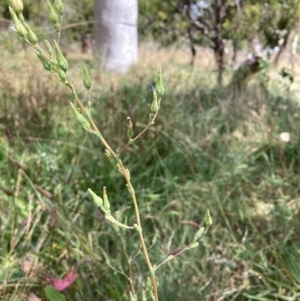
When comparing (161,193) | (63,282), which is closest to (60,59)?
(63,282)

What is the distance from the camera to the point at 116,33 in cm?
483

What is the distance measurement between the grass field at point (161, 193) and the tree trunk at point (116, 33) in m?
2.33

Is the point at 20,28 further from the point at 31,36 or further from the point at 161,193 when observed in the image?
the point at 161,193

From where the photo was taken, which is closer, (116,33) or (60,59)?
(60,59)

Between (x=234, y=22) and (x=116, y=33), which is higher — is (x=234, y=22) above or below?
above

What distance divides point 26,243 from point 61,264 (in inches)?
4.3

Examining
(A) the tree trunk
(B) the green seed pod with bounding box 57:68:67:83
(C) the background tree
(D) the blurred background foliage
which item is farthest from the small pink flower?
(A) the tree trunk

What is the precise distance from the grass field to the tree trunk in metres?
2.33

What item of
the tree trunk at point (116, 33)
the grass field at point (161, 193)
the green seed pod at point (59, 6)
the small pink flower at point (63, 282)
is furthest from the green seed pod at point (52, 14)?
the tree trunk at point (116, 33)

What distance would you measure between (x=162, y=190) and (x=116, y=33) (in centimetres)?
351

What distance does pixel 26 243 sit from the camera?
1197 mm

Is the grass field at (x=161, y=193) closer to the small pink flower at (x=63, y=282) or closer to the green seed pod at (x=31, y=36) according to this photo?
the small pink flower at (x=63, y=282)

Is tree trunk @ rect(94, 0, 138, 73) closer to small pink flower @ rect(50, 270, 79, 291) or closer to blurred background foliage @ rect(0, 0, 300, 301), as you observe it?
blurred background foliage @ rect(0, 0, 300, 301)

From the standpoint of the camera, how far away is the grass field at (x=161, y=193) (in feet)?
3.48
